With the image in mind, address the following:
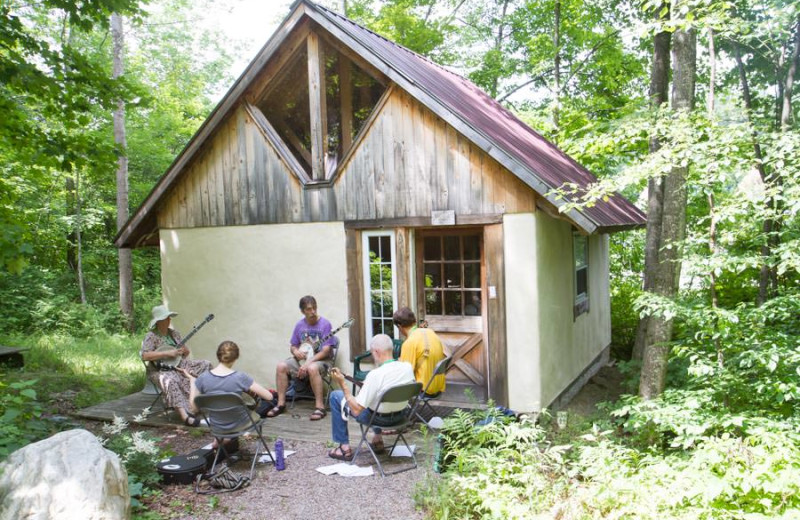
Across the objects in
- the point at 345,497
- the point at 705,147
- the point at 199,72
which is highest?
the point at 199,72

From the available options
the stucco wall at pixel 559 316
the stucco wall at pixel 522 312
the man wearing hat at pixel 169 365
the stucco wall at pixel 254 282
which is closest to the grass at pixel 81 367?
the stucco wall at pixel 254 282

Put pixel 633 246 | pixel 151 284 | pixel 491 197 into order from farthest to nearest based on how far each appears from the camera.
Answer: pixel 151 284 < pixel 633 246 < pixel 491 197

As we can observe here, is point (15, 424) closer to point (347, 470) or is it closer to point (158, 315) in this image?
point (158, 315)

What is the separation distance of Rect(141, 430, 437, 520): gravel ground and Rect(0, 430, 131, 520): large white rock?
2.46 feet

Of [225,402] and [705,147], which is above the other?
[705,147]

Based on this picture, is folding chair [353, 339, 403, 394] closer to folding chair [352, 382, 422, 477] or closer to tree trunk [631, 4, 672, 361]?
folding chair [352, 382, 422, 477]

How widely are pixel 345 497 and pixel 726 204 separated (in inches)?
171

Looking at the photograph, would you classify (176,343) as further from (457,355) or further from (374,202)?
(457,355)

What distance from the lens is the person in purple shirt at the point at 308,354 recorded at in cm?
762

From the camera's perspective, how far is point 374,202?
7762 mm

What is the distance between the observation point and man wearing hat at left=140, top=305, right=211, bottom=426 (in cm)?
734

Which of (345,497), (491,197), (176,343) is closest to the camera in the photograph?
(345,497)

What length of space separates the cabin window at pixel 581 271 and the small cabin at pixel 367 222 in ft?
0.25

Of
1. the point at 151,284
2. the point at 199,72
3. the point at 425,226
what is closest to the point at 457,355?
the point at 425,226
